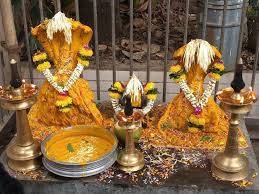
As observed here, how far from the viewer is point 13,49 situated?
2158mm

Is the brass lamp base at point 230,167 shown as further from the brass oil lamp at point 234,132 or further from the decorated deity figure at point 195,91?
the decorated deity figure at point 195,91

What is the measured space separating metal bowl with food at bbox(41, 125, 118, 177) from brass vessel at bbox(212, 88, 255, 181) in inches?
17.2

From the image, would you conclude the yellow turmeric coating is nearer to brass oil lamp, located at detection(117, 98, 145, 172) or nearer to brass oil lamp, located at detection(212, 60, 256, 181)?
brass oil lamp, located at detection(117, 98, 145, 172)

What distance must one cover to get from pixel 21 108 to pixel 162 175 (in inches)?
24.8

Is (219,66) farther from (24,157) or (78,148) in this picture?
(24,157)

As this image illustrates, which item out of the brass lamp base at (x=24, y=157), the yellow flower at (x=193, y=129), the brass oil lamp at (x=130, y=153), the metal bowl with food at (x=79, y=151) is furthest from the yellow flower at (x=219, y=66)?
the brass lamp base at (x=24, y=157)

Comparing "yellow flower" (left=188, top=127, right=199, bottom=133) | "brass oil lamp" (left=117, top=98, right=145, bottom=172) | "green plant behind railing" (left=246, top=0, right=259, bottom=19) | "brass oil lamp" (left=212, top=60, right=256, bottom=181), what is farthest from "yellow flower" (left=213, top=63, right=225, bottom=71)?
"green plant behind railing" (left=246, top=0, right=259, bottom=19)

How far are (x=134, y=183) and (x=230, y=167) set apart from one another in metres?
0.39

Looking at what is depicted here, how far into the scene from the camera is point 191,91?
72.3 inches

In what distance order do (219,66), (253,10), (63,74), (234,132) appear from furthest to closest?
1. (253,10)
2. (63,74)
3. (219,66)
4. (234,132)

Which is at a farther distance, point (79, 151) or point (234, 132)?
point (79, 151)

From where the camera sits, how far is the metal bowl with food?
5.39 feet

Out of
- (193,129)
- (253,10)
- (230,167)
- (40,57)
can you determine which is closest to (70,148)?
(40,57)

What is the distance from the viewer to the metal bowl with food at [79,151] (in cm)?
164
